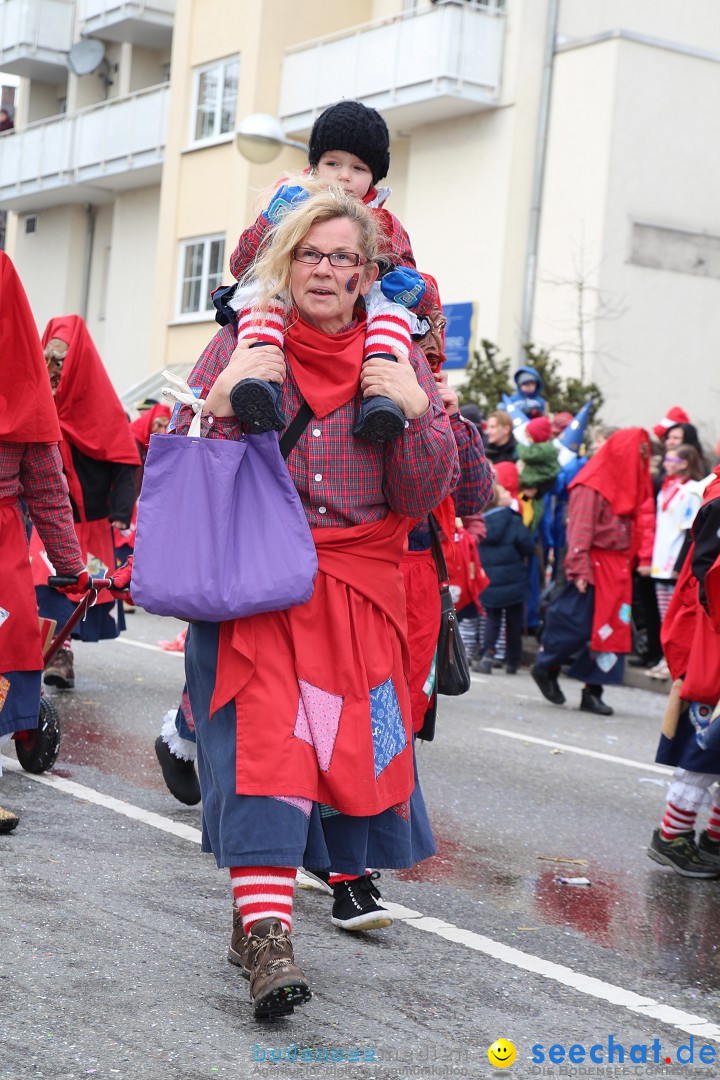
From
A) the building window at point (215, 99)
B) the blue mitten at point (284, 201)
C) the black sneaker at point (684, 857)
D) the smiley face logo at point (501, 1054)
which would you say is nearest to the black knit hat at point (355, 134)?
the blue mitten at point (284, 201)

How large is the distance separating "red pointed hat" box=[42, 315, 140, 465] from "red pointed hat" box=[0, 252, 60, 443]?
3.04 meters

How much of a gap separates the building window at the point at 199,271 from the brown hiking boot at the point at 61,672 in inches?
740

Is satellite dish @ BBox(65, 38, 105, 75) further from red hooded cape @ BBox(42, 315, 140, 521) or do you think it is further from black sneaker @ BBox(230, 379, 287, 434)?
black sneaker @ BBox(230, 379, 287, 434)

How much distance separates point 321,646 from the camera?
4.09 m

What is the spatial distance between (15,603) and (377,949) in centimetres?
183

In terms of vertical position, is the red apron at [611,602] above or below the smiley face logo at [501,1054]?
above

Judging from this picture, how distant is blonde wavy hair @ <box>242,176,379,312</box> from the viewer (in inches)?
166

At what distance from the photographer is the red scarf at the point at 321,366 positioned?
166 inches

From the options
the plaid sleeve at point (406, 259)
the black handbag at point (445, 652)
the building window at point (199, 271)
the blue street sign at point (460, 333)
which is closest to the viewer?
the plaid sleeve at point (406, 259)

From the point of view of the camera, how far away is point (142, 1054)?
3549 millimetres

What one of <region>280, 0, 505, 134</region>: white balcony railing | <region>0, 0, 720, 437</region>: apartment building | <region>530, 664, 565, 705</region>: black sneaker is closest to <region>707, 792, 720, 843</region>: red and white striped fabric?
<region>530, 664, 565, 705</region>: black sneaker

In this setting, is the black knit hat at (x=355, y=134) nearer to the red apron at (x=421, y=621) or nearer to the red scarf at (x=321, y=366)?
the red scarf at (x=321, y=366)

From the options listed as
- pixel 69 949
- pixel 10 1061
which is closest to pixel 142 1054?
pixel 10 1061

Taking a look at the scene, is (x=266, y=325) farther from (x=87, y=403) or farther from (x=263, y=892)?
(x=87, y=403)
